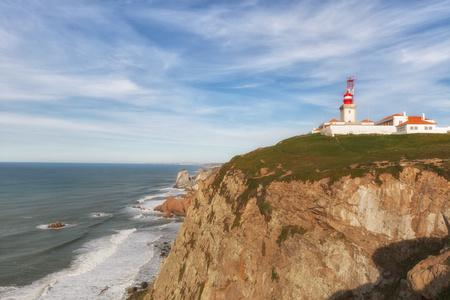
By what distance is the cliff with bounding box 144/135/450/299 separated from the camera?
59.1ft

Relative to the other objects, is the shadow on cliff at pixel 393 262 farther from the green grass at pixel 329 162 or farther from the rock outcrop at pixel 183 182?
the rock outcrop at pixel 183 182

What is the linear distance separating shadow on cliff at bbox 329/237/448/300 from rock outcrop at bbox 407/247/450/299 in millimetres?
4575

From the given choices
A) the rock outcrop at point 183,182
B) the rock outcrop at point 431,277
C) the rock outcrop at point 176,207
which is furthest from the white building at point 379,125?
the rock outcrop at point 183,182

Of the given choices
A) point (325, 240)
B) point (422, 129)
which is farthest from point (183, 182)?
point (325, 240)

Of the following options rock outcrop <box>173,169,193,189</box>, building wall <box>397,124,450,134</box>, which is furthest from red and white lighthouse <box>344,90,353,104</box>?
rock outcrop <box>173,169,193,189</box>

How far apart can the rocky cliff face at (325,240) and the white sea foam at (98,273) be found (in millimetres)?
11447

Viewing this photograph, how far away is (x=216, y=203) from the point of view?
3120 centimetres

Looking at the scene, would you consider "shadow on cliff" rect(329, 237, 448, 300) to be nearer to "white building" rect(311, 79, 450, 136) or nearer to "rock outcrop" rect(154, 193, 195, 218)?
"white building" rect(311, 79, 450, 136)

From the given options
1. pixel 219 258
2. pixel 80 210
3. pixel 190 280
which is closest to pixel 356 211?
pixel 219 258

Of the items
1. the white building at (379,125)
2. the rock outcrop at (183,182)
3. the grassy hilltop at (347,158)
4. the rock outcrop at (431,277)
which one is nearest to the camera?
the rock outcrop at (431,277)

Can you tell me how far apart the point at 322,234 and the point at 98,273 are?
3371 centimetres

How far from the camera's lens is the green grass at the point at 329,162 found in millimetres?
22064

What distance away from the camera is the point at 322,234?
67.2 feet

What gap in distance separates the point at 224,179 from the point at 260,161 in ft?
17.6
